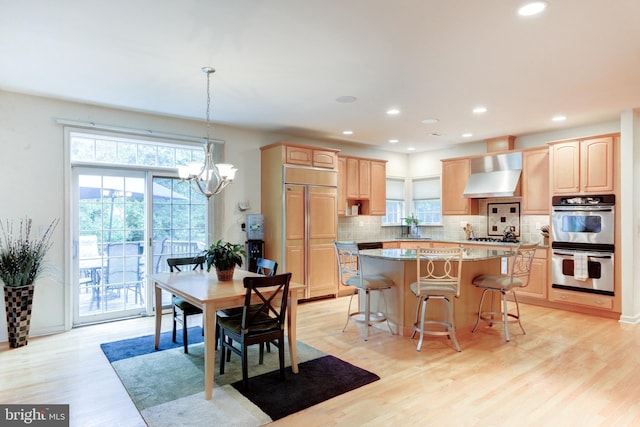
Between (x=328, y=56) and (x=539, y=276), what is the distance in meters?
4.61

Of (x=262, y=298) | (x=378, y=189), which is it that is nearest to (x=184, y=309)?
(x=262, y=298)

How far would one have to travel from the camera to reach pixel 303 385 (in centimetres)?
297

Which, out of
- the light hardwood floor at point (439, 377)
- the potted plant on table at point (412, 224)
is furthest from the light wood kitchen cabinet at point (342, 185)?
the light hardwood floor at point (439, 377)

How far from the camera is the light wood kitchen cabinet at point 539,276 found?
216 inches

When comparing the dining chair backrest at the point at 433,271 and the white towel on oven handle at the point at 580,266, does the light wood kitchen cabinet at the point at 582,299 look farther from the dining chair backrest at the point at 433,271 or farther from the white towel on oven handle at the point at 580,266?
the dining chair backrest at the point at 433,271

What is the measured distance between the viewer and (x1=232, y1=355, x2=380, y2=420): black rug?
105 inches

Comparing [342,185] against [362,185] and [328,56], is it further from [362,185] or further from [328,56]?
[328,56]

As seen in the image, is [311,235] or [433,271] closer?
[433,271]

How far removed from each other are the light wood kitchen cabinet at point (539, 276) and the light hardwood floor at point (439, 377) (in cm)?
91

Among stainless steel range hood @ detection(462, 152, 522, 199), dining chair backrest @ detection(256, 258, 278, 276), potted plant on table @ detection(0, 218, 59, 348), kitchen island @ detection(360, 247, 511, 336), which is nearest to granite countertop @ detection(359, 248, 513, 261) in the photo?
kitchen island @ detection(360, 247, 511, 336)

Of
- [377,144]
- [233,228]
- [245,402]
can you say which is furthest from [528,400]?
[377,144]

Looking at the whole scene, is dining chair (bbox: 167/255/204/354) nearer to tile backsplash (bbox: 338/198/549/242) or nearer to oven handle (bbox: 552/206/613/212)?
tile backsplash (bbox: 338/198/549/242)

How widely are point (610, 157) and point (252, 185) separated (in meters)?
5.01

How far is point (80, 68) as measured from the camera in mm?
3420
